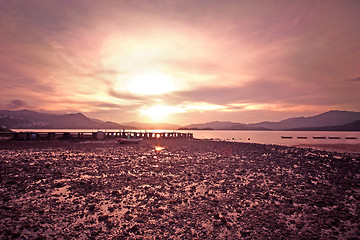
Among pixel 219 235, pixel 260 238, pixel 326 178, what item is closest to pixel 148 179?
pixel 219 235

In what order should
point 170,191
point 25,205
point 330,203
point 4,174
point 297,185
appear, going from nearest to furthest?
point 25,205
point 330,203
point 170,191
point 297,185
point 4,174

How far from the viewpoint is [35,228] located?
600cm

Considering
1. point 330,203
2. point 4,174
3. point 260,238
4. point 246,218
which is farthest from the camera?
point 4,174

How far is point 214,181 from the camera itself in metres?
11.8

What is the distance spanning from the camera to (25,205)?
306 inches

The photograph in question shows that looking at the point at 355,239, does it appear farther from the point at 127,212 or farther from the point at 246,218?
the point at 127,212

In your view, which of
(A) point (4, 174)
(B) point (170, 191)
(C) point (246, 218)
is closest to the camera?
(C) point (246, 218)

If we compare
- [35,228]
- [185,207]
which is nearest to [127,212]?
[185,207]

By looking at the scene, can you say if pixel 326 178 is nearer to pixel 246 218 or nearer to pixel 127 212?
pixel 246 218

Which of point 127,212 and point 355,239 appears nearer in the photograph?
point 355,239

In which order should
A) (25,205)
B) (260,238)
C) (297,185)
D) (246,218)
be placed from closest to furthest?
(260,238) < (246,218) < (25,205) < (297,185)

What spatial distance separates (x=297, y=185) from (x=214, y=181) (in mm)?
4867

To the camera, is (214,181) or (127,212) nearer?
(127,212)

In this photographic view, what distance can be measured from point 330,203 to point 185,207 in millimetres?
6470
